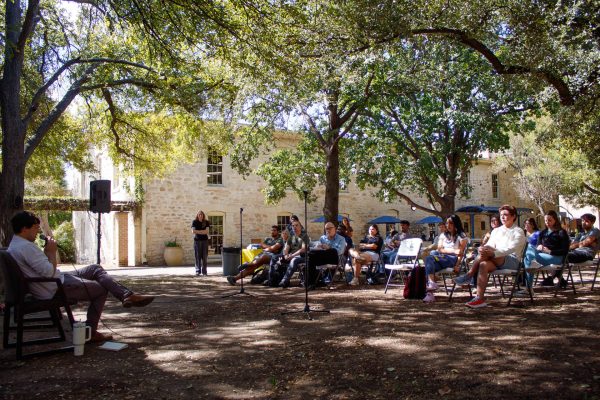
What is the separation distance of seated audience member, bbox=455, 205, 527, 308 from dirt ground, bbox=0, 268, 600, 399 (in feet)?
0.89

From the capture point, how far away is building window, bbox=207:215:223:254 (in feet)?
67.8

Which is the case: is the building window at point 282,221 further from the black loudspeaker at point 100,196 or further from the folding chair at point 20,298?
the folding chair at point 20,298

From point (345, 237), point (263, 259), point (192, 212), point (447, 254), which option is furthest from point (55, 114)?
point (192, 212)

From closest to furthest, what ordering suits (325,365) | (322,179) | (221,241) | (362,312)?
(325,365) < (362,312) < (322,179) < (221,241)

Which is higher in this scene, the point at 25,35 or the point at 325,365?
the point at 25,35

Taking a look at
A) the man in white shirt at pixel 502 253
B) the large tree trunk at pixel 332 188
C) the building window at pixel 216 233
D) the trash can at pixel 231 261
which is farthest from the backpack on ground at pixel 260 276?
the building window at pixel 216 233

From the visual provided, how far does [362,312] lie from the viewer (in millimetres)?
6301

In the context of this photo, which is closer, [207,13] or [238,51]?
[207,13]

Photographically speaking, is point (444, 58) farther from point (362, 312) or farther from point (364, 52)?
point (362, 312)

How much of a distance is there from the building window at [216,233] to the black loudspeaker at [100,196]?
40.3 ft

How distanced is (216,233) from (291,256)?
38.9 ft

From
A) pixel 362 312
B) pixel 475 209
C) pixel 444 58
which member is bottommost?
pixel 362 312

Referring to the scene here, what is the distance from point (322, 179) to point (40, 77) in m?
9.09

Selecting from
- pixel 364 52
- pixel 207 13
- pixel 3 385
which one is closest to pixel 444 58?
pixel 364 52
